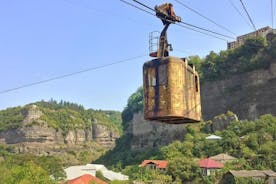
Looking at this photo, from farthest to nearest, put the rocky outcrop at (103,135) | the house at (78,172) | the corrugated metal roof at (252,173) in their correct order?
the rocky outcrop at (103,135), the house at (78,172), the corrugated metal roof at (252,173)

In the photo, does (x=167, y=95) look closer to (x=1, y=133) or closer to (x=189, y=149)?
(x=189, y=149)

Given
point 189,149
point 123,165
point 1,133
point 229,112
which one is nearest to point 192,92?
point 189,149

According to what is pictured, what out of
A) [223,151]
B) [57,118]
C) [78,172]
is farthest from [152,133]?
[57,118]

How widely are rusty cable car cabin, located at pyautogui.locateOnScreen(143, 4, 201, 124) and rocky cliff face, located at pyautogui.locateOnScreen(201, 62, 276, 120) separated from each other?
55.1m

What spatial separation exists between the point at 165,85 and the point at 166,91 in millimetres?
181

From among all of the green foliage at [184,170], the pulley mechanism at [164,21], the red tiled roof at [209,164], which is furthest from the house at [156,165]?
the pulley mechanism at [164,21]

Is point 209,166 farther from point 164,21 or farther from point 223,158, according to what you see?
point 164,21

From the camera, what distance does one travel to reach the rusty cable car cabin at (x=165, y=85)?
1109cm

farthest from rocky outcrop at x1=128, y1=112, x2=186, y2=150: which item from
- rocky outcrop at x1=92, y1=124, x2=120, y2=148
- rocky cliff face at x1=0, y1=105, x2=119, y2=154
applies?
rocky outcrop at x1=92, y1=124, x2=120, y2=148

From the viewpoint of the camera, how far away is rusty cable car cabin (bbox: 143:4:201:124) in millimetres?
11086

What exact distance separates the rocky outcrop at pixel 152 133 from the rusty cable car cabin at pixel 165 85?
204 ft

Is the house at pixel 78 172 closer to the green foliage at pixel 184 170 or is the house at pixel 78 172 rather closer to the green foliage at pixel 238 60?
the green foliage at pixel 184 170

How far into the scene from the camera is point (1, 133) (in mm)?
162500

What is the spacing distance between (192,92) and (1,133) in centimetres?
15900
